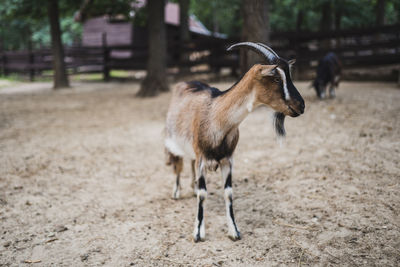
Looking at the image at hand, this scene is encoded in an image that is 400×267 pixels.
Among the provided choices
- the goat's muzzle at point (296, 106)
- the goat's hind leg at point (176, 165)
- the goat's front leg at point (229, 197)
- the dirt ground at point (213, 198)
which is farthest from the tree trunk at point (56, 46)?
the goat's muzzle at point (296, 106)

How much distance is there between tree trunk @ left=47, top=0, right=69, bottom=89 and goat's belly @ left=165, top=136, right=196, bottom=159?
1351 centimetres

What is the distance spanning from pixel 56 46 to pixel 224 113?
14876mm

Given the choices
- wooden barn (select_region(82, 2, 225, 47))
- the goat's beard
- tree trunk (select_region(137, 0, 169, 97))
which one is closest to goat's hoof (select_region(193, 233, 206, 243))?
the goat's beard

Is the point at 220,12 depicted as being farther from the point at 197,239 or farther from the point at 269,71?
the point at 197,239

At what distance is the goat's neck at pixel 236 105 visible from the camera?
114 inches

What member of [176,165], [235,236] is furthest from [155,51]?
[235,236]

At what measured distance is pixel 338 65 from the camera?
973 centimetres

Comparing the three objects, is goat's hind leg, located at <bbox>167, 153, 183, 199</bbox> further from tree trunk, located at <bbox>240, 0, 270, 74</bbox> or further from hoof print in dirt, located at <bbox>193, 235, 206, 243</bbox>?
tree trunk, located at <bbox>240, 0, 270, 74</bbox>

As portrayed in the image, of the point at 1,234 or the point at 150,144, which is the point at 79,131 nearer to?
the point at 150,144

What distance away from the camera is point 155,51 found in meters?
12.1

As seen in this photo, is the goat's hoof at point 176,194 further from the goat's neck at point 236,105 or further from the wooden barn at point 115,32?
the wooden barn at point 115,32

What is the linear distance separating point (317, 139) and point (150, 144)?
344cm

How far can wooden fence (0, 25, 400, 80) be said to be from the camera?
1289cm

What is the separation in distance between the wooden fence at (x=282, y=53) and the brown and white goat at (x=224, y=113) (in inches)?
436
